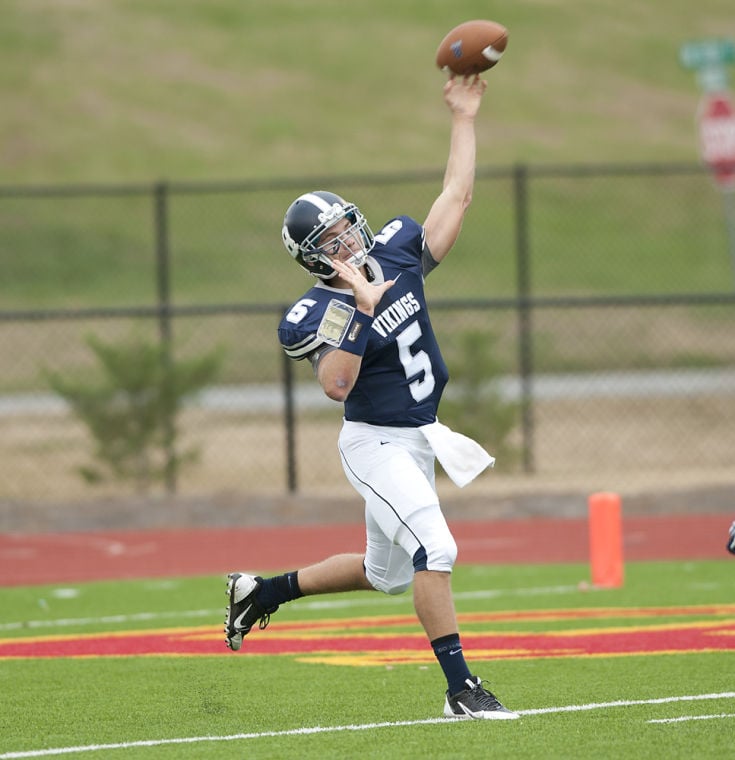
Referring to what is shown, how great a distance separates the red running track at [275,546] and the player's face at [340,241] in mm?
5767

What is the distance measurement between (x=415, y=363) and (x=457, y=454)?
0.43m

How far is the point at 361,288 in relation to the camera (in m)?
6.37

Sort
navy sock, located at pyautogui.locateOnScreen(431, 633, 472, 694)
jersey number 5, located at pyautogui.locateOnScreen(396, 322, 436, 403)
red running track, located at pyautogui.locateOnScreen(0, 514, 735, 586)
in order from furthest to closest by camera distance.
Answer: red running track, located at pyautogui.locateOnScreen(0, 514, 735, 586) → jersey number 5, located at pyautogui.locateOnScreen(396, 322, 436, 403) → navy sock, located at pyautogui.locateOnScreen(431, 633, 472, 694)

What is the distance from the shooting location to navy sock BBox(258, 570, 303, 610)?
23.8 ft

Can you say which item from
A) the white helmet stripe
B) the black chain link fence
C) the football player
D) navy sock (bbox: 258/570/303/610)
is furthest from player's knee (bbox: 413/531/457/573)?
the black chain link fence

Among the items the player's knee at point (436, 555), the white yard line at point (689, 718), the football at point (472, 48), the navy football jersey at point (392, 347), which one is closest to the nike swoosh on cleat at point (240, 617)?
the navy football jersey at point (392, 347)

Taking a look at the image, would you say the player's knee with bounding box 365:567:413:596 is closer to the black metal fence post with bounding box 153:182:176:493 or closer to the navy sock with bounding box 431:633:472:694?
the navy sock with bounding box 431:633:472:694

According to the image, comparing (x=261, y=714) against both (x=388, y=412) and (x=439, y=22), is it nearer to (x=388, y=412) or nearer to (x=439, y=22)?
(x=388, y=412)

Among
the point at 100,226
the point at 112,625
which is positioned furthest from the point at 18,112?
the point at 112,625

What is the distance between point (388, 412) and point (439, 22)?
44570mm

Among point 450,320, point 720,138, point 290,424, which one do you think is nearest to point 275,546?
point 290,424

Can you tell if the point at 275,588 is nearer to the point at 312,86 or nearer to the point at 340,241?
the point at 340,241

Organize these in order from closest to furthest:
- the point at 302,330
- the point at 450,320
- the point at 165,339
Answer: the point at 302,330 < the point at 165,339 < the point at 450,320

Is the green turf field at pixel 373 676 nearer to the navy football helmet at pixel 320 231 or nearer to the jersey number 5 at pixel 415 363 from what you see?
the jersey number 5 at pixel 415 363
